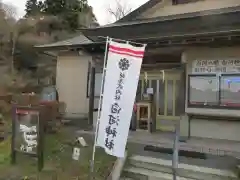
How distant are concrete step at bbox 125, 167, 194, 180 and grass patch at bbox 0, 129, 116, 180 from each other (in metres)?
0.54

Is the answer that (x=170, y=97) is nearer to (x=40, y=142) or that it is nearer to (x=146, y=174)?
(x=146, y=174)

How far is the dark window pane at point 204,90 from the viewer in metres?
8.98

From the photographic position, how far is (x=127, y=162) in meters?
7.24

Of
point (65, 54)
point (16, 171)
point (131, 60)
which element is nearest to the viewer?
point (131, 60)

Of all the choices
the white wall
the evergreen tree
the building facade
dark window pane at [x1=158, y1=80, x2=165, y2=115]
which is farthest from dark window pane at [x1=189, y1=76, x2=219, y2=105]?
the evergreen tree

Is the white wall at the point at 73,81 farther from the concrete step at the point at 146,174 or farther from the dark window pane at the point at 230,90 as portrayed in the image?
the concrete step at the point at 146,174

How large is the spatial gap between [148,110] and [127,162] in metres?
3.82

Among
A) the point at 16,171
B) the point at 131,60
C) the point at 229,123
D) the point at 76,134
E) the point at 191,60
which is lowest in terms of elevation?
the point at 16,171

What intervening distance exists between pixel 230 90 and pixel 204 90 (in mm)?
814

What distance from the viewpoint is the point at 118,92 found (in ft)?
20.7

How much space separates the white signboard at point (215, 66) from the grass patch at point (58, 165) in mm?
4321

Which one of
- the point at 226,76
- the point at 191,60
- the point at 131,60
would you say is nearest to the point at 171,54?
the point at 191,60

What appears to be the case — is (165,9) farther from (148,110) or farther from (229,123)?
(229,123)

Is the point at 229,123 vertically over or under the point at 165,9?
under
